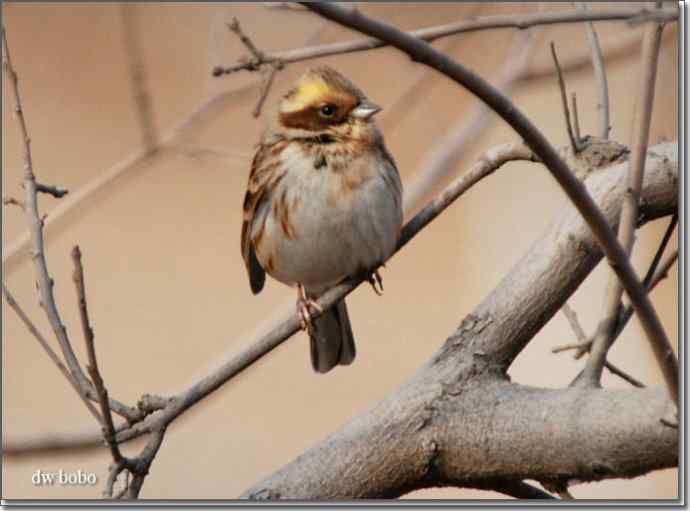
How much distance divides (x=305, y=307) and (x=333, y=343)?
0.57ft

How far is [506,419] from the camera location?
1.22 m

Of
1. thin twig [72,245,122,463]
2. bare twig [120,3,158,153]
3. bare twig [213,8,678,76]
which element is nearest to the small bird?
bare twig [120,3,158,153]

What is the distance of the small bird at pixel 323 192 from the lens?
4.91 ft

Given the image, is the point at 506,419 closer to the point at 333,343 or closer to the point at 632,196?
the point at 632,196

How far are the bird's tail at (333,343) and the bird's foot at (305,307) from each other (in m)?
0.10

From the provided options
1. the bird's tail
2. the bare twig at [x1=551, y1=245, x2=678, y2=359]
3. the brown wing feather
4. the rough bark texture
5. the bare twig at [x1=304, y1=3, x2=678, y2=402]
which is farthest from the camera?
the bird's tail

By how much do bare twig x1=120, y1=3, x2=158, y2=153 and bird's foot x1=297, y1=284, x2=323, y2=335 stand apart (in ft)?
0.91

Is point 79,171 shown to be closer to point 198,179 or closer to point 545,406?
point 198,179

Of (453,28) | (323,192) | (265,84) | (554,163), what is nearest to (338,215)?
(323,192)

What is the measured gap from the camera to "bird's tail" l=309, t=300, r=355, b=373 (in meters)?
1.69

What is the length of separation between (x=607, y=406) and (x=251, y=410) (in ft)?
2.41

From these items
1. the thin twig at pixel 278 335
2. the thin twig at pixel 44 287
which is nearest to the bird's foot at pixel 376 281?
the thin twig at pixel 278 335

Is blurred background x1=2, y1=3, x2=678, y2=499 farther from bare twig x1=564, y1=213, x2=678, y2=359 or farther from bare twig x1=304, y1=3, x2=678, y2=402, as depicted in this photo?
bare twig x1=304, y1=3, x2=678, y2=402

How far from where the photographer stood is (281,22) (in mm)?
1864
